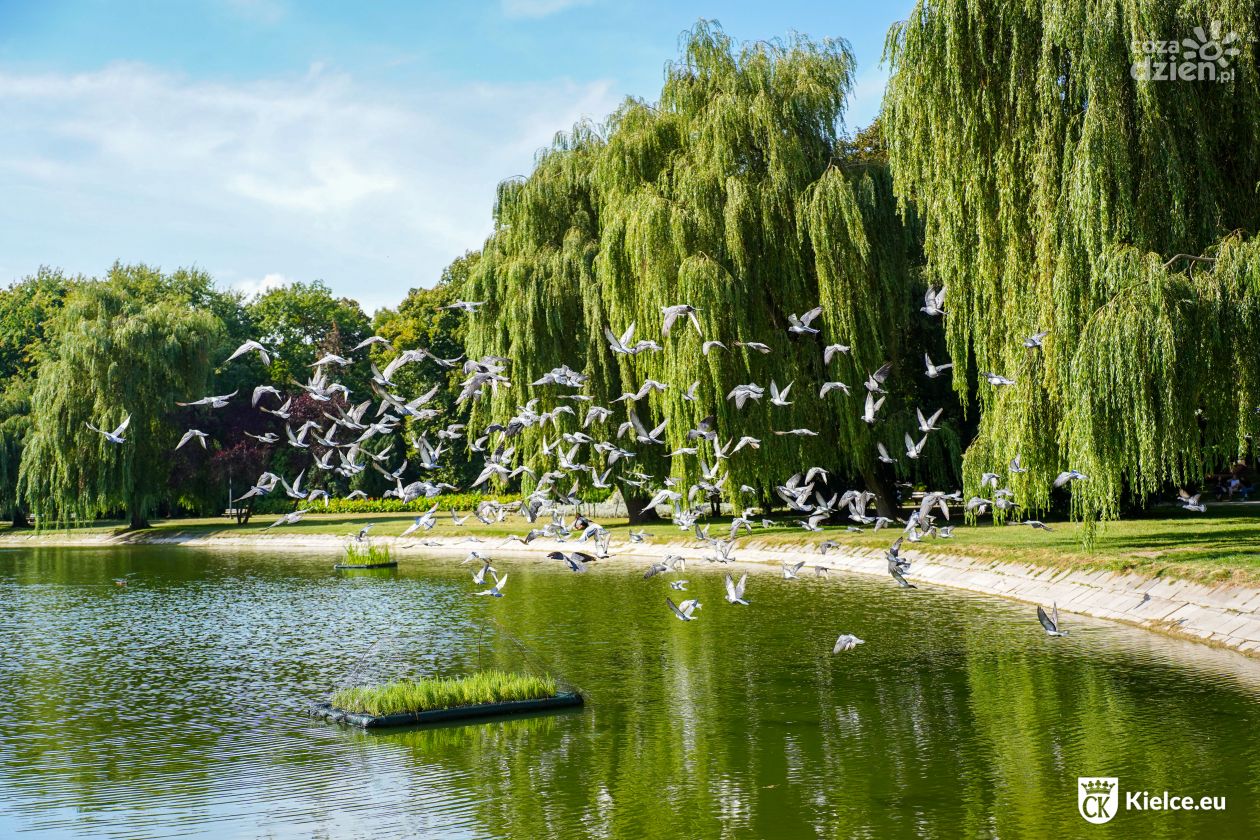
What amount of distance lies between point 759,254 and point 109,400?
94.6 feet

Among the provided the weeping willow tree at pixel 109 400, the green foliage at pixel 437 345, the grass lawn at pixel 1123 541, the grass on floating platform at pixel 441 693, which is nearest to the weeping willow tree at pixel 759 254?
the grass lawn at pixel 1123 541

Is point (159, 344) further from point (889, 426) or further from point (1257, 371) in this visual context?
point (1257, 371)

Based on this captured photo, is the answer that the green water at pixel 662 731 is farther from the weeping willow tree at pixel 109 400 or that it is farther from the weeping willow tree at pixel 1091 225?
the weeping willow tree at pixel 109 400

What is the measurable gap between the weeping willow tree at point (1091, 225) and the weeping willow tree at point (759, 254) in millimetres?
6843

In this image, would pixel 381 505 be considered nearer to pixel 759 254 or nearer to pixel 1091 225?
pixel 759 254

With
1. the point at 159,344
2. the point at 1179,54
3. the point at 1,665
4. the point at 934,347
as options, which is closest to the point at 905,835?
the point at 1179,54

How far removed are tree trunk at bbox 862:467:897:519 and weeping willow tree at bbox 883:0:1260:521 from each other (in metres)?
9.05

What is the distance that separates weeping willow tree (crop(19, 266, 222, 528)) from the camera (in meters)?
43.2

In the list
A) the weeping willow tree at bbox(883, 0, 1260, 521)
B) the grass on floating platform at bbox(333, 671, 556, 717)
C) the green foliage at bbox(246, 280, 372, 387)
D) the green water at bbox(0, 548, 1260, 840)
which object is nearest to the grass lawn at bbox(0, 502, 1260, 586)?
the weeping willow tree at bbox(883, 0, 1260, 521)

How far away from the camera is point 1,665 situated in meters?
16.2

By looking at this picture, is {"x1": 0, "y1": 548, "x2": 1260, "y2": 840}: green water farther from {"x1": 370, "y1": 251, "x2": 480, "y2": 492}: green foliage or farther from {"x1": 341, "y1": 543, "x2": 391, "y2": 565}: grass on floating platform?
{"x1": 370, "y1": 251, "x2": 480, "y2": 492}: green foliage

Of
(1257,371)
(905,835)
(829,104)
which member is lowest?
(905,835)

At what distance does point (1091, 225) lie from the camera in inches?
630

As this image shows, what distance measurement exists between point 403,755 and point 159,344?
128ft
